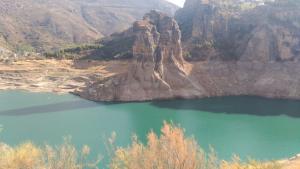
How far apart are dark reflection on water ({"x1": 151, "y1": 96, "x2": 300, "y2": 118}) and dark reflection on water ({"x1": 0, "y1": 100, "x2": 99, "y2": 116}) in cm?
1353

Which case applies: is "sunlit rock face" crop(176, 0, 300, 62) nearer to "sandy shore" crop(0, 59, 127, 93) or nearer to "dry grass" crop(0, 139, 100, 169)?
"sandy shore" crop(0, 59, 127, 93)

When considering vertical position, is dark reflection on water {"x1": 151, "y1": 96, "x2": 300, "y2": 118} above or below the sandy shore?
below

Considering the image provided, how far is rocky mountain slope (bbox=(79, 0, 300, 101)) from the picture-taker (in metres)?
96.9

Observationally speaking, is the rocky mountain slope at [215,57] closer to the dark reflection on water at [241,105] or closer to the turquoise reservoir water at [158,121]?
the dark reflection on water at [241,105]

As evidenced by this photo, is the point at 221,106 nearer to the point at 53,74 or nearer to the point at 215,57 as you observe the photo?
the point at 215,57

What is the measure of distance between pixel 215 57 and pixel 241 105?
21.6 m

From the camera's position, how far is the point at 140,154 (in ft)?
101

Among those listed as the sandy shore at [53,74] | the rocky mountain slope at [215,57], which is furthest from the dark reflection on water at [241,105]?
the sandy shore at [53,74]

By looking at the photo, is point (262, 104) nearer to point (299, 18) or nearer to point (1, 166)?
point (299, 18)

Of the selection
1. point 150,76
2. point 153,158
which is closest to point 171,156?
point 153,158

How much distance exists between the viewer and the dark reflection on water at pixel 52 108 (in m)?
82.3

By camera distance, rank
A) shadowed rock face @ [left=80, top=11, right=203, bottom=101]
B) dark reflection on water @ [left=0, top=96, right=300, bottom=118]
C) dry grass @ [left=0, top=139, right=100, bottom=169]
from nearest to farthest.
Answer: dry grass @ [left=0, top=139, right=100, bottom=169]
dark reflection on water @ [left=0, top=96, right=300, bottom=118]
shadowed rock face @ [left=80, top=11, right=203, bottom=101]

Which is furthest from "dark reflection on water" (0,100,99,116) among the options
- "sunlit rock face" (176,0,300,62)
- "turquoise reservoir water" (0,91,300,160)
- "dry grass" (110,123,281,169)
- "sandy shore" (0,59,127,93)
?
"dry grass" (110,123,281,169)

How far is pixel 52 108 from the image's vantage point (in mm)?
86812
